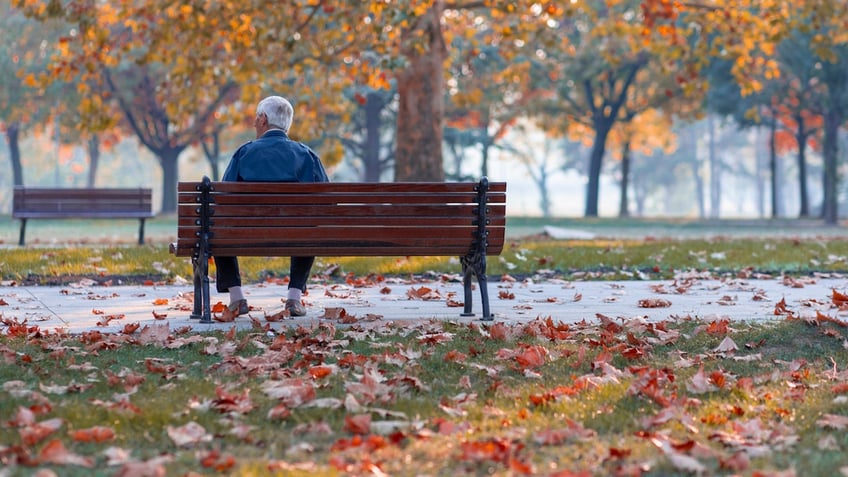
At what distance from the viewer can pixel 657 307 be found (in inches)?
322

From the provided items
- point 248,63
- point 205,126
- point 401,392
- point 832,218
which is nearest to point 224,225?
point 401,392

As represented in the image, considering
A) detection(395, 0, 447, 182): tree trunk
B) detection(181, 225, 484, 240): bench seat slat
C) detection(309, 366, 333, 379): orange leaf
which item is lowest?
detection(309, 366, 333, 379): orange leaf

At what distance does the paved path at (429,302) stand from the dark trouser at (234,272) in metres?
0.26

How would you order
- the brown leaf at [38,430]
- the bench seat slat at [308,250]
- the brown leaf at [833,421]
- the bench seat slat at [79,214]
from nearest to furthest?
1. the brown leaf at [38,430]
2. the brown leaf at [833,421]
3. the bench seat slat at [308,250]
4. the bench seat slat at [79,214]

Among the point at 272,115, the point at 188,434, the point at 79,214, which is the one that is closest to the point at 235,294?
the point at 272,115

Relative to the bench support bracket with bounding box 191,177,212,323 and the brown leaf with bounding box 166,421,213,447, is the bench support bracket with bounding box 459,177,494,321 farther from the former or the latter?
the brown leaf with bounding box 166,421,213,447

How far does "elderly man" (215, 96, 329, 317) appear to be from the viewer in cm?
730

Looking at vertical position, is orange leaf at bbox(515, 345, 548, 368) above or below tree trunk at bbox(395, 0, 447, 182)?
below

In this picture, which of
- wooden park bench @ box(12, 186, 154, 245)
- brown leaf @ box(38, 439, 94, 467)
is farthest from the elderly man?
→ wooden park bench @ box(12, 186, 154, 245)

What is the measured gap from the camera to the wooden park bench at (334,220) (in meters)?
6.99

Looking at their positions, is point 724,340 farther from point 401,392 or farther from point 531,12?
point 531,12

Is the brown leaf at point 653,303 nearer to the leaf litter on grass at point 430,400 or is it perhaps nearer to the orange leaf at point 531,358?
the leaf litter on grass at point 430,400

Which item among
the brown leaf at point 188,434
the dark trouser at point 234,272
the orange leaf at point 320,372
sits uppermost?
the dark trouser at point 234,272

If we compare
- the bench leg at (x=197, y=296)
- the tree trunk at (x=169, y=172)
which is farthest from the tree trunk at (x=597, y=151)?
the bench leg at (x=197, y=296)
